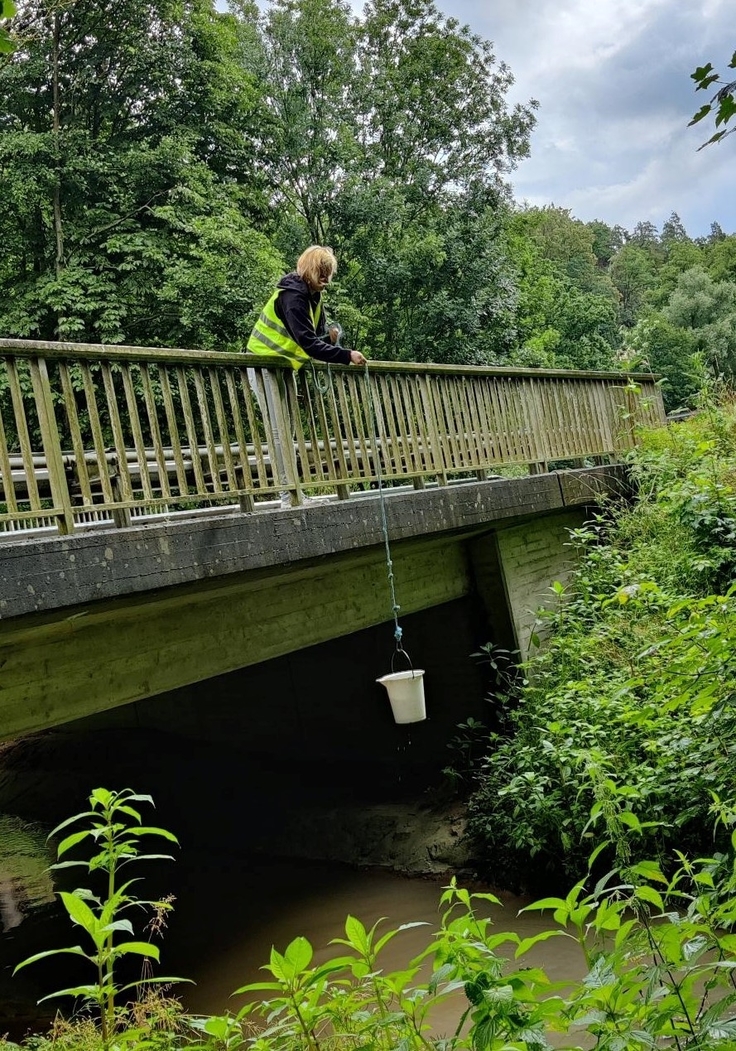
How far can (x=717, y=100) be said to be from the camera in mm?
2496

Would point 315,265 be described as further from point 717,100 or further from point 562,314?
point 562,314

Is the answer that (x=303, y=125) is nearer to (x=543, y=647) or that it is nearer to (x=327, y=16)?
(x=327, y=16)

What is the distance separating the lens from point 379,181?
2441cm

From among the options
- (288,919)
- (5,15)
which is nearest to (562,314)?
(288,919)

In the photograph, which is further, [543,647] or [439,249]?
[439,249]

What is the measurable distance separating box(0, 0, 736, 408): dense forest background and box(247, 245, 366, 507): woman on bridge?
6.37m

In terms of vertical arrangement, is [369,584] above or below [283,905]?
above

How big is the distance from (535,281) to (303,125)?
13.3 metres

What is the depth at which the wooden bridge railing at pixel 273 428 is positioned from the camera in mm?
4961

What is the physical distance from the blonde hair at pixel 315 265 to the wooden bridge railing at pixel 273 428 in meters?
0.69

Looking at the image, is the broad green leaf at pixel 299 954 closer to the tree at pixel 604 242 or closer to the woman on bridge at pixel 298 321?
the woman on bridge at pixel 298 321

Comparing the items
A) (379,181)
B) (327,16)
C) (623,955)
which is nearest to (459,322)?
(379,181)

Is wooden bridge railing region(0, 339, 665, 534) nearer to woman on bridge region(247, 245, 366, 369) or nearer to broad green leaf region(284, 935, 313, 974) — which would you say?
woman on bridge region(247, 245, 366, 369)

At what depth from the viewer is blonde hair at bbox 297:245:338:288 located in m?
6.71
